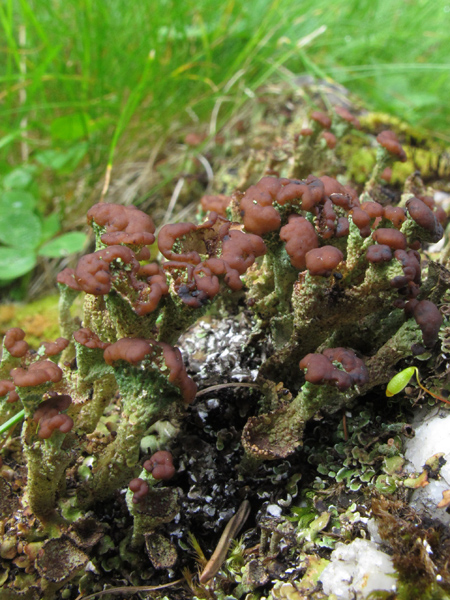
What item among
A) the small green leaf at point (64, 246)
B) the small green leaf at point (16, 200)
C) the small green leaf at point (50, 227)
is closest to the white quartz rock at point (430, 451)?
the small green leaf at point (64, 246)

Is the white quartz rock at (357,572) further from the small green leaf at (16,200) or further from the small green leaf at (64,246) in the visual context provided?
the small green leaf at (16,200)

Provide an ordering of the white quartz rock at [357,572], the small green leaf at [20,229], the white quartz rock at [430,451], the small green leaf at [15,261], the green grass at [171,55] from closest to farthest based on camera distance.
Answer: the white quartz rock at [357,572] < the white quartz rock at [430,451] < the small green leaf at [15,261] < the small green leaf at [20,229] < the green grass at [171,55]

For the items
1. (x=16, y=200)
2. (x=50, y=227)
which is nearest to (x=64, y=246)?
(x=50, y=227)

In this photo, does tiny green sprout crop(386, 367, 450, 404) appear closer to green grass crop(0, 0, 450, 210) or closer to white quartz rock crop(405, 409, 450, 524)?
white quartz rock crop(405, 409, 450, 524)

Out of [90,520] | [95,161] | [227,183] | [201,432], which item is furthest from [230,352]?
[95,161]

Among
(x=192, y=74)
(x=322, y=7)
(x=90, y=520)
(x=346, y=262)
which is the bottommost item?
(x=90, y=520)

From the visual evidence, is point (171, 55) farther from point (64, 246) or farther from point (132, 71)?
point (64, 246)

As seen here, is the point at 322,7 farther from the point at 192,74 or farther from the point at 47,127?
the point at 47,127
